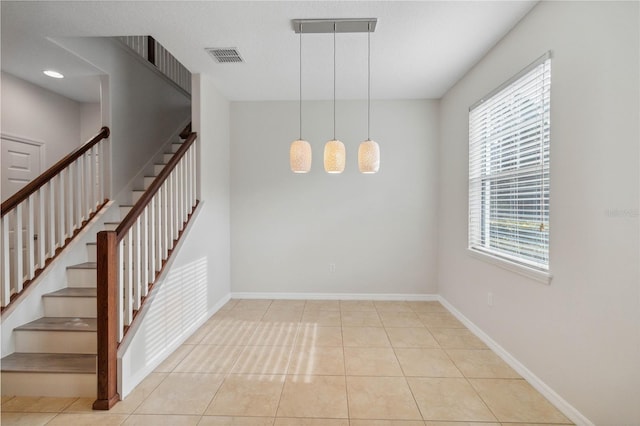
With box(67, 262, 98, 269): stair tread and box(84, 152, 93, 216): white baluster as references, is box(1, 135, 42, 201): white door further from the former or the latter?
box(67, 262, 98, 269): stair tread

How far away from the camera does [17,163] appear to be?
3730 millimetres

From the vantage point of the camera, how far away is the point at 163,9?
7.67ft

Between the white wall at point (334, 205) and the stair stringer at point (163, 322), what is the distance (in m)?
1.10

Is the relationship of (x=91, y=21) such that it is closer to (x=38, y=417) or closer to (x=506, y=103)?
(x=38, y=417)

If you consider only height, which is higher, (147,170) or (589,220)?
(147,170)

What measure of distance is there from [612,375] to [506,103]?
81.7 inches

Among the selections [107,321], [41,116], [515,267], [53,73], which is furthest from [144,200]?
[515,267]

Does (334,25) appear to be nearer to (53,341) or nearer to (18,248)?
(18,248)

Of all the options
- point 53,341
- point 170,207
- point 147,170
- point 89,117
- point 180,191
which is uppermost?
point 89,117

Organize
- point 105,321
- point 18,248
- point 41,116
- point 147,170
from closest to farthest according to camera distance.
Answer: point 105,321 < point 18,248 < point 41,116 < point 147,170

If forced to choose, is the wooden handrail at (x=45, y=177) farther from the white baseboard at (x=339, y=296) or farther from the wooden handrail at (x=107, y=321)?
the white baseboard at (x=339, y=296)

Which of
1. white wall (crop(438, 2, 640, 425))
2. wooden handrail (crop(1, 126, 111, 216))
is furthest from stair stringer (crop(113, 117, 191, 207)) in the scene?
white wall (crop(438, 2, 640, 425))

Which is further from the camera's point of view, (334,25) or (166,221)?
(166,221)

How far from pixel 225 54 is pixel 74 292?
2.57 m
